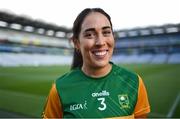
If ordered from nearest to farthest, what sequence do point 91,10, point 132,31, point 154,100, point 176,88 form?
point 91,10, point 154,100, point 176,88, point 132,31

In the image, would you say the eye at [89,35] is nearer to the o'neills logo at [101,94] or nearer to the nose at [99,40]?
the nose at [99,40]

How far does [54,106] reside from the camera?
5.57 feet

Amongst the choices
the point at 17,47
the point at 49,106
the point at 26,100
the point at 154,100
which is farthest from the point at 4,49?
the point at 49,106

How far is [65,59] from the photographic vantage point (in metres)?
40.7

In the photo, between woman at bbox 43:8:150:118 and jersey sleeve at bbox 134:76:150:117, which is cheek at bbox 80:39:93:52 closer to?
woman at bbox 43:8:150:118

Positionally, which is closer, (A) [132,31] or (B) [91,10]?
(B) [91,10]

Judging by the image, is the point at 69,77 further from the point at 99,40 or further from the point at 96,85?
the point at 99,40

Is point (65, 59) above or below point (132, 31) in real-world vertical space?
below

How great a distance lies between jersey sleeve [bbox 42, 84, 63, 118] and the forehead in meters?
0.43

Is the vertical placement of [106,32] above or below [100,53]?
above

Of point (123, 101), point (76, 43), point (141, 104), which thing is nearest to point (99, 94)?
point (123, 101)

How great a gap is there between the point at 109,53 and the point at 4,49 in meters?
30.3

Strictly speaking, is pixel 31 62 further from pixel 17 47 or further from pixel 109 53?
pixel 109 53

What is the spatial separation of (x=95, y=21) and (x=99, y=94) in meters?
0.44
